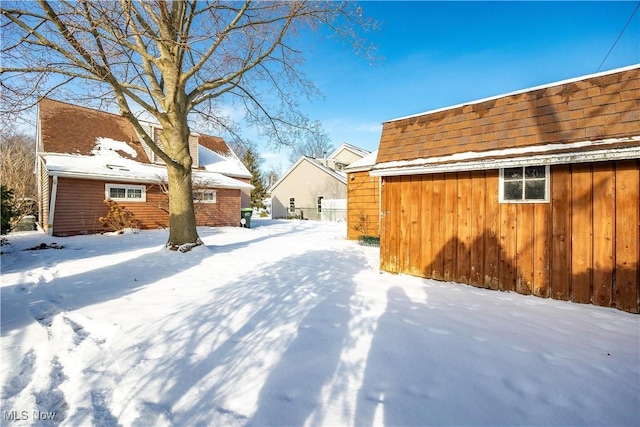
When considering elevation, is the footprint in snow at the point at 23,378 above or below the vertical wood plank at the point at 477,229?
below

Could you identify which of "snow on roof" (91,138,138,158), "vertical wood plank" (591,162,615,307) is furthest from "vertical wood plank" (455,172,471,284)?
"snow on roof" (91,138,138,158)

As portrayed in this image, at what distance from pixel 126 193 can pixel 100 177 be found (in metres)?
1.36

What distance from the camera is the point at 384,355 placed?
9.24ft

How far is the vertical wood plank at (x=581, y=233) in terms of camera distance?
4.28 meters

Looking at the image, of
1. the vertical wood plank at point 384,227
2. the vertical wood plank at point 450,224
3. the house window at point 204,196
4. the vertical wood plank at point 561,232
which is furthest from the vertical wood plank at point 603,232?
the house window at point 204,196

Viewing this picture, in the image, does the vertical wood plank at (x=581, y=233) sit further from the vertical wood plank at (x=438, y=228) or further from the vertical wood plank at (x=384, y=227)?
the vertical wood plank at (x=384, y=227)

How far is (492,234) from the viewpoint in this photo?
16.8 feet

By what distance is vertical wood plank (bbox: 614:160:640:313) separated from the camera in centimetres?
397

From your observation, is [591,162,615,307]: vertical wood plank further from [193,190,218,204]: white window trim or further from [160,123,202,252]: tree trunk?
[193,190,218,204]: white window trim

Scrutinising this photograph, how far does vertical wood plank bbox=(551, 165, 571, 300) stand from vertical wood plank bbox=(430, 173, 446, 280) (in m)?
1.72

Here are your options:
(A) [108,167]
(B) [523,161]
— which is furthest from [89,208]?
(B) [523,161]

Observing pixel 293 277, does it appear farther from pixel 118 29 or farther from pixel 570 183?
pixel 118 29

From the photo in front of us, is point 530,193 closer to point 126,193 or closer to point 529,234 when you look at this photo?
point 529,234

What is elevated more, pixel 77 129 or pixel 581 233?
A: pixel 77 129
